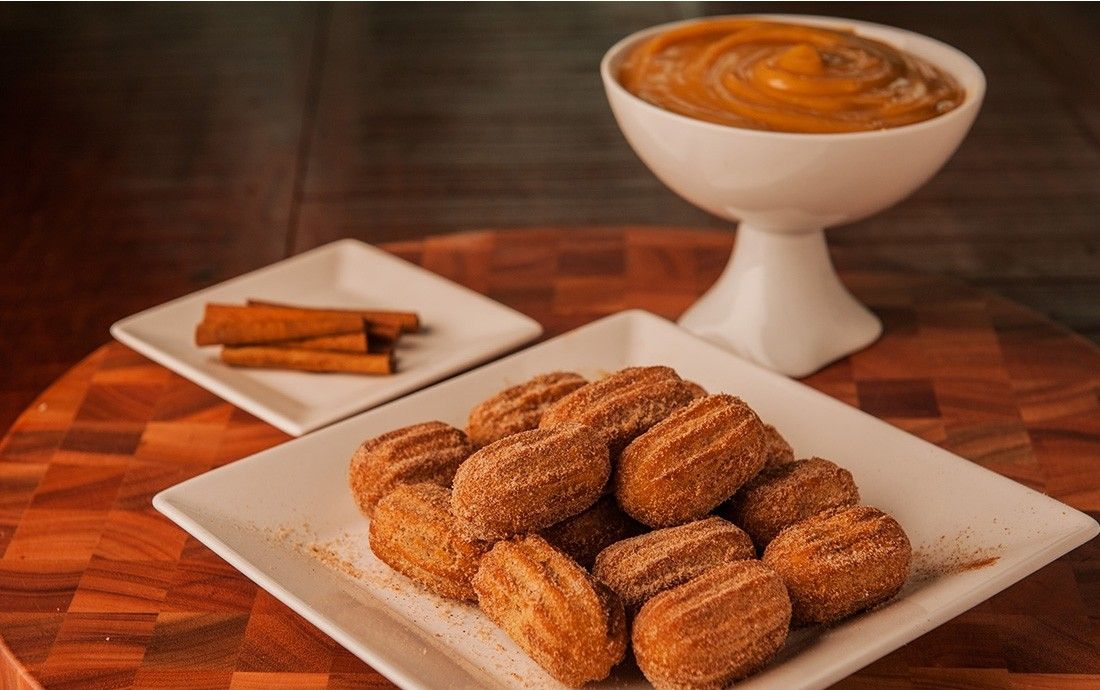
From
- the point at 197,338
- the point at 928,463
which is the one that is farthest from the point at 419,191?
the point at 928,463

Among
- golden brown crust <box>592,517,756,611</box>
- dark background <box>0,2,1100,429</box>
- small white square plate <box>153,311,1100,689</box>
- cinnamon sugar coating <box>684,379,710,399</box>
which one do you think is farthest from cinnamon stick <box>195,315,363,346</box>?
dark background <box>0,2,1100,429</box>

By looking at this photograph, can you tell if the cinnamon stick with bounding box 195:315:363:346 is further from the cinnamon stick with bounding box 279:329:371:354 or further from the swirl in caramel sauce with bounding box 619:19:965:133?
the swirl in caramel sauce with bounding box 619:19:965:133

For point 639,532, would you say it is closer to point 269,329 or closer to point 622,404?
point 622,404

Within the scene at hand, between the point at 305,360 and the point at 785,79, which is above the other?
the point at 785,79

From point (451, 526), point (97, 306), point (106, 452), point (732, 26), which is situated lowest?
point (97, 306)

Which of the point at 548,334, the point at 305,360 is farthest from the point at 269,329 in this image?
the point at 548,334

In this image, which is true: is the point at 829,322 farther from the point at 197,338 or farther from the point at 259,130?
the point at 259,130
